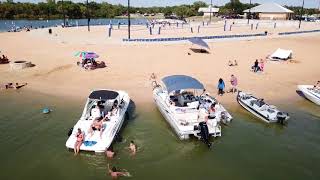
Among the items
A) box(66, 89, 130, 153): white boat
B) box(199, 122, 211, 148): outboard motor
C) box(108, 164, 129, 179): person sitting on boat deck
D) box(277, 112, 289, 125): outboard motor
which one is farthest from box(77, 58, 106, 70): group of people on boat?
box(108, 164, 129, 179): person sitting on boat deck

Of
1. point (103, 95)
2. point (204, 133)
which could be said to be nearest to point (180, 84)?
point (204, 133)

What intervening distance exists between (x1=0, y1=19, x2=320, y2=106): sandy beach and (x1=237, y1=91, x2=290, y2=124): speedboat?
1.20m

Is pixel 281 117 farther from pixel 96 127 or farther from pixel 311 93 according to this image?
pixel 96 127

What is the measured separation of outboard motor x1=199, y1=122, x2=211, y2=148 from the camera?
56.3 ft

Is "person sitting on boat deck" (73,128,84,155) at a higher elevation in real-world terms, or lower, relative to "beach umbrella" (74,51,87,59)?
lower

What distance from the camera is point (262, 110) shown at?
818 inches

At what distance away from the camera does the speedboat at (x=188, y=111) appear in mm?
17547

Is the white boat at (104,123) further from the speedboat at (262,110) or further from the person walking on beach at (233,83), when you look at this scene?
the person walking on beach at (233,83)

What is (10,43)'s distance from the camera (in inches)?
1797

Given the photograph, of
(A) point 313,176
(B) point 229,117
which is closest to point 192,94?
(B) point 229,117

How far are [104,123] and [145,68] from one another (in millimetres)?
13707

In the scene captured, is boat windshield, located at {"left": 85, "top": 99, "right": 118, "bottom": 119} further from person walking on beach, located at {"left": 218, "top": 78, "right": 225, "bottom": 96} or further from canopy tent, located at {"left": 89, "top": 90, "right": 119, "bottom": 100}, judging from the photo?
person walking on beach, located at {"left": 218, "top": 78, "right": 225, "bottom": 96}

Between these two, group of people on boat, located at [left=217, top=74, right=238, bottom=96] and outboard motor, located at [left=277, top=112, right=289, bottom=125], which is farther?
group of people on boat, located at [left=217, top=74, right=238, bottom=96]

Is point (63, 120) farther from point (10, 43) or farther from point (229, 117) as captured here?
point (10, 43)
